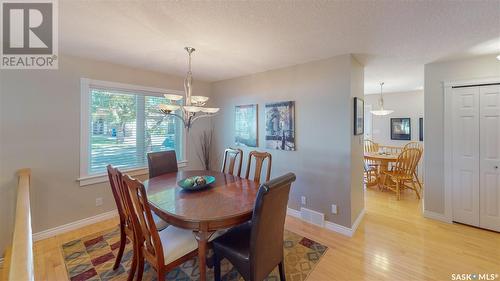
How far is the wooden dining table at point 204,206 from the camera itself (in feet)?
5.00

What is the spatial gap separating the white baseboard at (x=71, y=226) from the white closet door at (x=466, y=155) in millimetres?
5049

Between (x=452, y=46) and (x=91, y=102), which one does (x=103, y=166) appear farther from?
(x=452, y=46)

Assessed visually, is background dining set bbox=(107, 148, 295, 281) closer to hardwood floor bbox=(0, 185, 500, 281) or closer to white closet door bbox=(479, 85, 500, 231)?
hardwood floor bbox=(0, 185, 500, 281)

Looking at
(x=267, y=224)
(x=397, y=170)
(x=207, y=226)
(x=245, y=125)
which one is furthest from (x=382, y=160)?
(x=207, y=226)

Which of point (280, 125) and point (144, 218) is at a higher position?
point (280, 125)

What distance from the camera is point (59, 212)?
265 centimetres

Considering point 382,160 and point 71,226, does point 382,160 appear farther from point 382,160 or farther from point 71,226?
point 71,226

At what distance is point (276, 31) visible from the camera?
6.64ft

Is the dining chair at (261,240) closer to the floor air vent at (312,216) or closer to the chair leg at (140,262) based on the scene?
the chair leg at (140,262)

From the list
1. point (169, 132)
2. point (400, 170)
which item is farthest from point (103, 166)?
point (400, 170)

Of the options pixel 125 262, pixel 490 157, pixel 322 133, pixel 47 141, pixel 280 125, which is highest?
pixel 280 125

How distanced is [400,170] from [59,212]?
5.62 m

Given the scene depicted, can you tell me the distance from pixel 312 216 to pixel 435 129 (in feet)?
7.34

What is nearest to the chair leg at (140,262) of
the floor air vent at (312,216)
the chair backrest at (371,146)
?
the floor air vent at (312,216)
